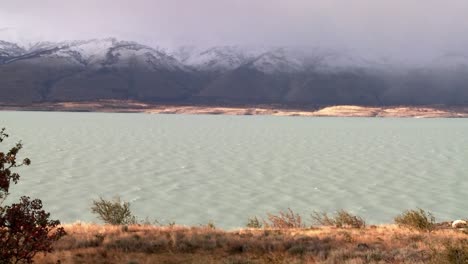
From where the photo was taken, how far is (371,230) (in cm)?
2092

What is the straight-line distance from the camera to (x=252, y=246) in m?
16.9

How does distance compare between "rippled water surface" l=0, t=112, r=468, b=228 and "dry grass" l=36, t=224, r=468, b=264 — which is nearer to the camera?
"dry grass" l=36, t=224, r=468, b=264

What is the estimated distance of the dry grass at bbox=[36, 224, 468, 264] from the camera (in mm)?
14766

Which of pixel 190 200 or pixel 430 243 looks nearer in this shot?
pixel 430 243

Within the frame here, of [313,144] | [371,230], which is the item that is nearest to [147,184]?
[371,230]

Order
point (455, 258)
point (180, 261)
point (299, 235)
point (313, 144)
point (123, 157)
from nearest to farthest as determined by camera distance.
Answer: point (455, 258)
point (180, 261)
point (299, 235)
point (123, 157)
point (313, 144)

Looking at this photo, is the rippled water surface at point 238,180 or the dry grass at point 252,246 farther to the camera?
the rippled water surface at point 238,180

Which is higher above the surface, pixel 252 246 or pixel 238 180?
pixel 252 246

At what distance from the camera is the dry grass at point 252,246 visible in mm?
14766

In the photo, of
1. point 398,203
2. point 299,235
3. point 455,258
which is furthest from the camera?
point 398,203

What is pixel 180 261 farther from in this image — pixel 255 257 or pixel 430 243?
pixel 430 243

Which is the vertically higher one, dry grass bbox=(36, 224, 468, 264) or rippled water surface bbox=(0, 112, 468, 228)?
dry grass bbox=(36, 224, 468, 264)

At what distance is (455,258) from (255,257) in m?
5.73

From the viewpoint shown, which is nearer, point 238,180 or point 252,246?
point 252,246
